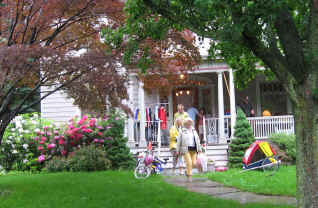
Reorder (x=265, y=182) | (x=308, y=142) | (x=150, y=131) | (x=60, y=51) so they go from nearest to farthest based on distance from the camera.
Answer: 1. (x=308, y=142)
2. (x=60, y=51)
3. (x=265, y=182)
4. (x=150, y=131)

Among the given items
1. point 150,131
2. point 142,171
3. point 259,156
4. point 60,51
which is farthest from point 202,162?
point 60,51

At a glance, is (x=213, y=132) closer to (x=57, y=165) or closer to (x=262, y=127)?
(x=262, y=127)

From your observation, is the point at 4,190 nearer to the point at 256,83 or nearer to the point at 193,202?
the point at 193,202

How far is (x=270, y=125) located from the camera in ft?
49.1

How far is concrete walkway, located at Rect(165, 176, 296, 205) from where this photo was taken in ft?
21.4

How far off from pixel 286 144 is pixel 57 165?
7.93 meters

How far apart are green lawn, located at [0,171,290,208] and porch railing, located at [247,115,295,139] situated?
6987 millimetres

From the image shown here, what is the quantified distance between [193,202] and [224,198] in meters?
0.67

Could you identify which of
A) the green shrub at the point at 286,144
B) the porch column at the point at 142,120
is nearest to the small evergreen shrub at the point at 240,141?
the green shrub at the point at 286,144

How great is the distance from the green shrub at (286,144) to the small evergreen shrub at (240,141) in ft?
3.21

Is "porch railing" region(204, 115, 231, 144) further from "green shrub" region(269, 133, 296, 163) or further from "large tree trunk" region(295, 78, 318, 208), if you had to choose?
"large tree trunk" region(295, 78, 318, 208)

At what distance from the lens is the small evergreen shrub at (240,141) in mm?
13422

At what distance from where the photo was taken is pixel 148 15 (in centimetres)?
645

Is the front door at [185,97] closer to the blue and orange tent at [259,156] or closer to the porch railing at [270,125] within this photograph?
the porch railing at [270,125]
